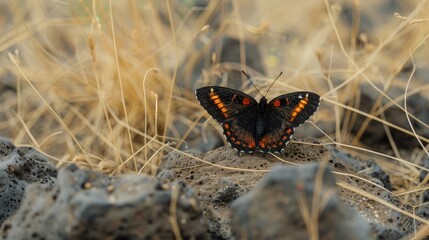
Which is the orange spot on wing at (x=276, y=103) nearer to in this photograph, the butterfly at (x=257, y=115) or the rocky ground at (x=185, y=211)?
the butterfly at (x=257, y=115)

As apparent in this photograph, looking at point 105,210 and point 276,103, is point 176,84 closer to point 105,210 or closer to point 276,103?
point 276,103

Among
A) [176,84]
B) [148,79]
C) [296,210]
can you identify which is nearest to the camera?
[296,210]

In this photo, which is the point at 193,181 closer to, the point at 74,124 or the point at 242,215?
the point at 242,215

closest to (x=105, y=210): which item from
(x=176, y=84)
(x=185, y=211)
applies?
(x=185, y=211)

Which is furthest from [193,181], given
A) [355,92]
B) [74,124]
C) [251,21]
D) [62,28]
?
[251,21]

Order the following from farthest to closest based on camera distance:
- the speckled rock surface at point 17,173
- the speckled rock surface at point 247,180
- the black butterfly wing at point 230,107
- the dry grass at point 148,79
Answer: the dry grass at point 148,79, the black butterfly wing at point 230,107, the speckled rock surface at point 17,173, the speckled rock surface at point 247,180

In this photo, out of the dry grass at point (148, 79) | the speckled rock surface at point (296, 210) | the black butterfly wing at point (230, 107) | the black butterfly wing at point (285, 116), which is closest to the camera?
the speckled rock surface at point (296, 210)

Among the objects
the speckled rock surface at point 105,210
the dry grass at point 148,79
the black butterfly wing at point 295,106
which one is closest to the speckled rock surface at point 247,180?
the black butterfly wing at point 295,106

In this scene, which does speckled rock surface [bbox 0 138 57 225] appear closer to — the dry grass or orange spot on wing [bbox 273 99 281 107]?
the dry grass
